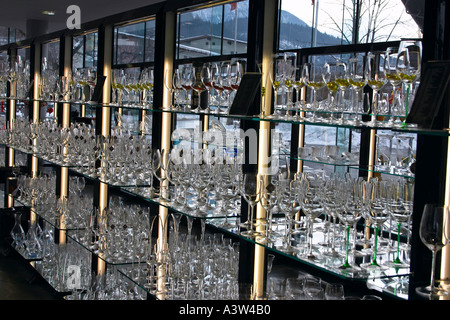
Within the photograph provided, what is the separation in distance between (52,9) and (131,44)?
128 inches

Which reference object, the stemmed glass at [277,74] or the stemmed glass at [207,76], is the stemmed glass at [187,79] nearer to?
the stemmed glass at [207,76]

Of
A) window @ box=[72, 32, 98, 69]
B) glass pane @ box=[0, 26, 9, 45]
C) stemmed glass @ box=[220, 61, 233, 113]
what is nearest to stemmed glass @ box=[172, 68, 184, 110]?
stemmed glass @ box=[220, 61, 233, 113]

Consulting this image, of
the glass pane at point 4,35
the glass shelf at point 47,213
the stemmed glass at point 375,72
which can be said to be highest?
the glass pane at point 4,35

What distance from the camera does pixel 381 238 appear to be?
2322mm

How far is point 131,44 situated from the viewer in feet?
23.3

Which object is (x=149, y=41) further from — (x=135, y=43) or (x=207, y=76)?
(x=207, y=76)

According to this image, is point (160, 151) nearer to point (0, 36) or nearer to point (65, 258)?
point (65, 258)

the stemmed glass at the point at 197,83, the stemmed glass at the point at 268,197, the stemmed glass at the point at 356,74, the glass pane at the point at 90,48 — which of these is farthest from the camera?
the glass pane at the point at 90,48

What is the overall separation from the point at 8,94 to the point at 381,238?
541cm

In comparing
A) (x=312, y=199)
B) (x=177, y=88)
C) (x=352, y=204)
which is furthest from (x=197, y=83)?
(x=352, y=204)

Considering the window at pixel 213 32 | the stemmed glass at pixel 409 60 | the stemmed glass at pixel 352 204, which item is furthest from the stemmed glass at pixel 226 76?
the window at pixel 213 32

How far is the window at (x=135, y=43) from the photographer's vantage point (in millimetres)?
6758

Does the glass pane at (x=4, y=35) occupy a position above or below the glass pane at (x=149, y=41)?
above
